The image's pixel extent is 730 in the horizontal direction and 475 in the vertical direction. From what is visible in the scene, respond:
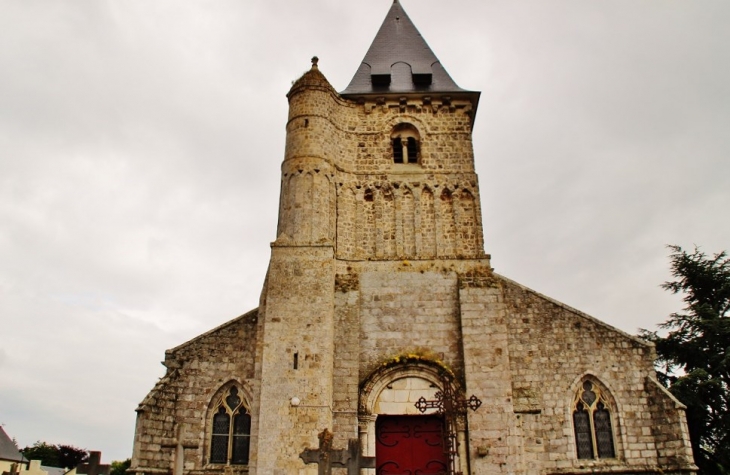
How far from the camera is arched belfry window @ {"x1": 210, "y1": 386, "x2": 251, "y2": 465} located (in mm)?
14031

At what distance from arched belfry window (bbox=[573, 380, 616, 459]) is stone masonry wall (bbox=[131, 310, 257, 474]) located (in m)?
7.65

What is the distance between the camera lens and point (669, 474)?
13070 mm

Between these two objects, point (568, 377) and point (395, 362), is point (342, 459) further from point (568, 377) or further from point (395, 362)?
point (568, 377)

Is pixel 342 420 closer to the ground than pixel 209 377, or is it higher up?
closer to the ground

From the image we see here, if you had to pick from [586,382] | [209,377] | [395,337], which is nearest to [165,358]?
[209,377]

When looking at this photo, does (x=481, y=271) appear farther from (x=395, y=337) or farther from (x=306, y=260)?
(x=306, y=260)

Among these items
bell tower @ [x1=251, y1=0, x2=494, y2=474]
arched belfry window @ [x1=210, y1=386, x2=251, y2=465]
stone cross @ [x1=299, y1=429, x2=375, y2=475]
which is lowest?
stone cross @ [x1=299, y1=429, x2=375, y2=475]

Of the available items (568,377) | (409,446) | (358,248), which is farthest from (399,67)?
(409,446)

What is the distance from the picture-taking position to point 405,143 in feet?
55.4

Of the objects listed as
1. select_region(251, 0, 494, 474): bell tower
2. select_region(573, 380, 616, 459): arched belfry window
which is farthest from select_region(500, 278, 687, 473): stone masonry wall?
select_region(251, 0, 494, 474): bell tower

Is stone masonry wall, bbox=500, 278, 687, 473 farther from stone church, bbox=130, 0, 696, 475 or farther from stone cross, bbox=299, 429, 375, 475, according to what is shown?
stone cross, bbox=299, 429, 375, 475

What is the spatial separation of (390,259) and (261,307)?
3.36 m

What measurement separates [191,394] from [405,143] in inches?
337

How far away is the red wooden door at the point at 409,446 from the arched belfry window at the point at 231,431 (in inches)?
124
